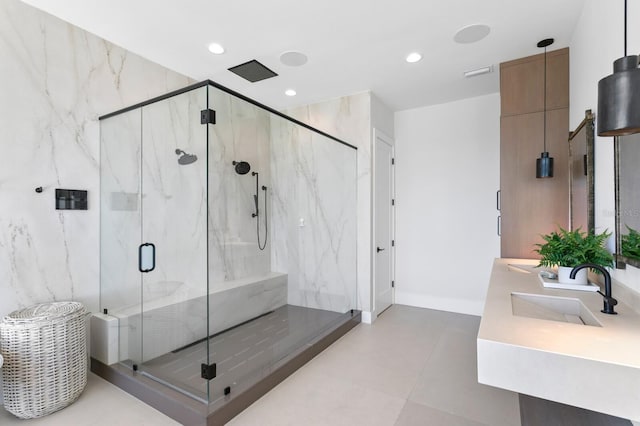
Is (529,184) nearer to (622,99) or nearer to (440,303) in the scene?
(440,303)

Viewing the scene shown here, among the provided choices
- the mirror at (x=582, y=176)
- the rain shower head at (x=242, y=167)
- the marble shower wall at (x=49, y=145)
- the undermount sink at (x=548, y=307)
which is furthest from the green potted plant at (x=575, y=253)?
the marble shower wall at (x=49, y=145)

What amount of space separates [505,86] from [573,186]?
47.5 inches

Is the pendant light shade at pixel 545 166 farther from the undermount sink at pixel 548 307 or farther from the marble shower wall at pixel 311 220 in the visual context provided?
the marble shower wall at pixel 311 220

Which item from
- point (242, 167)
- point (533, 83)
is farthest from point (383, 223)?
point (533, 83)

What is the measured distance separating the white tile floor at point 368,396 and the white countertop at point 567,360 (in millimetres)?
1233

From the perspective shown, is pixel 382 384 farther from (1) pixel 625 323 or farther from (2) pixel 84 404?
(2) pixel 84 404

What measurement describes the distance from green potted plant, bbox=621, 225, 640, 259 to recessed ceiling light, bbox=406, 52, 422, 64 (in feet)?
7.46

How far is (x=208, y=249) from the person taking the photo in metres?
2.43

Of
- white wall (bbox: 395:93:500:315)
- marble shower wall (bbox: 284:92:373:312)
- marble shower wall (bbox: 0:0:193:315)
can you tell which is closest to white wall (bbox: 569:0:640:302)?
white wall (bbox: 395:93:500:315)

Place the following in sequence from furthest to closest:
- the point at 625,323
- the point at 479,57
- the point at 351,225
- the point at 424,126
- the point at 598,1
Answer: the point at 424,126
the point at 351,225
the point at 479,57
the point at 598,1
the point at 625,323

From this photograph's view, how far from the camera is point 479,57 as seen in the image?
3031 mm

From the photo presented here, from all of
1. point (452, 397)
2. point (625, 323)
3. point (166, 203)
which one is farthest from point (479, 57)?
point (166, 203)

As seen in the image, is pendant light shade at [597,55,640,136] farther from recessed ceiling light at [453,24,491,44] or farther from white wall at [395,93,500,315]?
white wall at [395,93,500,315]

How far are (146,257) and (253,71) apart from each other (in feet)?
7.08
